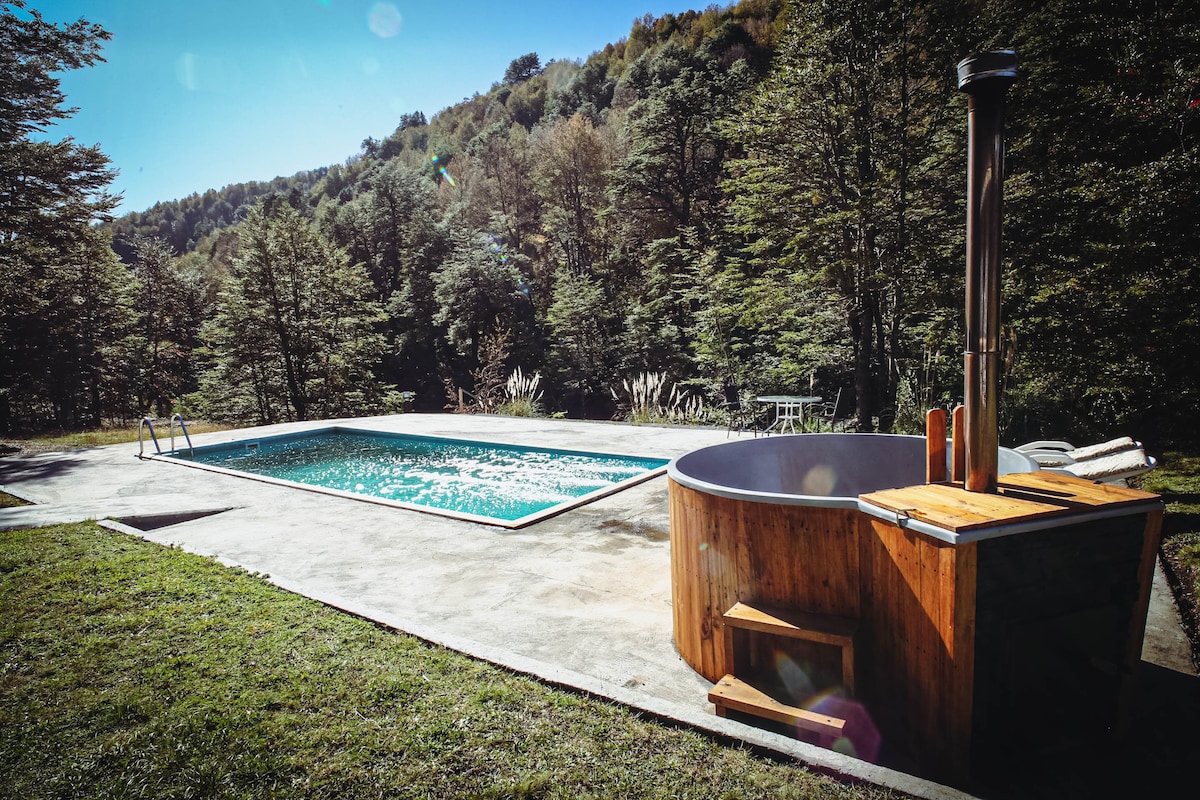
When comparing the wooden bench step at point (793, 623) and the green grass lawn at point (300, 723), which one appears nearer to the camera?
the green grass lawn at point (300, 723)

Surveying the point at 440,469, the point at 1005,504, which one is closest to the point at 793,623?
the point at 1005,504

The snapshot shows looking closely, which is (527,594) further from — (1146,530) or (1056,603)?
(1146,530)

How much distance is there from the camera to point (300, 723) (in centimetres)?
208

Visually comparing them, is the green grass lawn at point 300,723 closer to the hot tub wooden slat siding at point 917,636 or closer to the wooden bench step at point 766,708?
the wooden bench step at point 766,708

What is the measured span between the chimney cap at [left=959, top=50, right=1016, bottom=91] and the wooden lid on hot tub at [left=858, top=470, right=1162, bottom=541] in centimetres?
126

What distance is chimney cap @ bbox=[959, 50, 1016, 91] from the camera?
1694 mm

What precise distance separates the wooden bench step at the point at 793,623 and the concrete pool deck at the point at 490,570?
1.09 feet

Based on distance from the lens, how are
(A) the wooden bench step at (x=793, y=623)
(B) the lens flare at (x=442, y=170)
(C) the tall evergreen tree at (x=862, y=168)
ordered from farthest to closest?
(B) the lens flare at (x=442, y=170)
(C) the tall evergreen tree at (x=862, y=168)
(A) the wooden bench step at (x=793, y=623)

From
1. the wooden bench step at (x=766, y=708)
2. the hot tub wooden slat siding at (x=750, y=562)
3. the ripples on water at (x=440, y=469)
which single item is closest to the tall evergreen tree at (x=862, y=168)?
the ripples on water at (x=440, y=469)

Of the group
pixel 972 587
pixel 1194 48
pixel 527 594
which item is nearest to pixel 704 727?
pixel 972 587

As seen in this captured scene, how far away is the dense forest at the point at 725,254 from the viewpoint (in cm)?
671

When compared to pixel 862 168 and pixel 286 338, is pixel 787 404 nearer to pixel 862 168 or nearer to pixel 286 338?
pixel 862 168

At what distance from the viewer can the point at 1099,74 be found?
7656mm

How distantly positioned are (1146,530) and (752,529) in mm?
1173
